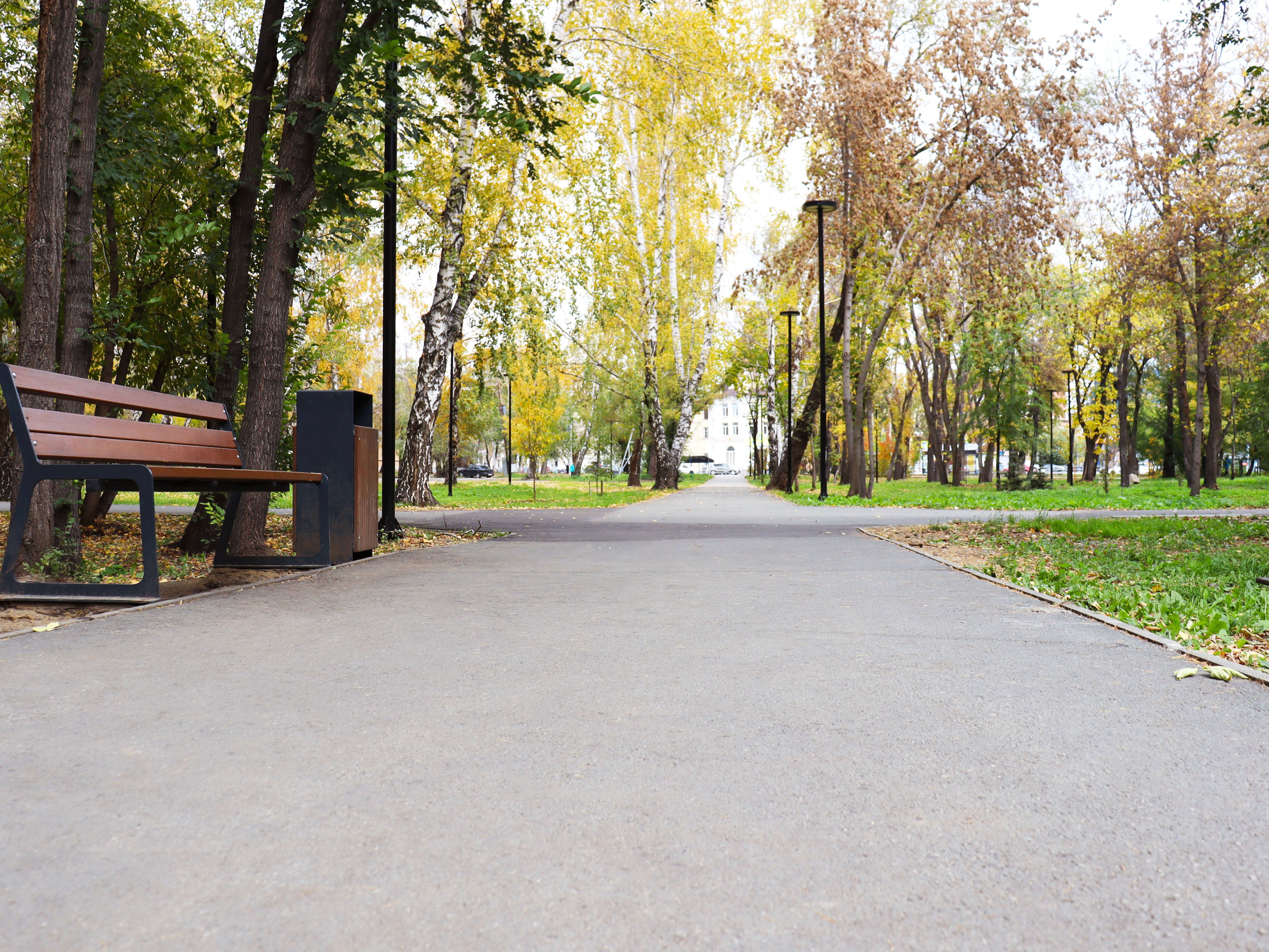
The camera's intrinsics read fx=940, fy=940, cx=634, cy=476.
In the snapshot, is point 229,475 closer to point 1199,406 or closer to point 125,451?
point 125,451

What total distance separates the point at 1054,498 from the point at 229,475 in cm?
2332

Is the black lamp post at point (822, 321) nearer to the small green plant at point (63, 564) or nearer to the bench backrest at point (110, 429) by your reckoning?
the bench backrest at point (110, 429)

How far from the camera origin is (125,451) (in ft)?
21.4

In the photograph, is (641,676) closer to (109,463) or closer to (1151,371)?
(109,463)

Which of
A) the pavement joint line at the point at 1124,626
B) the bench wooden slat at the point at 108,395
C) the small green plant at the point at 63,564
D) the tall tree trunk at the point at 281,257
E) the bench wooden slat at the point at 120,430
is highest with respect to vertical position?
the tall tree trunk at the point at 281,257

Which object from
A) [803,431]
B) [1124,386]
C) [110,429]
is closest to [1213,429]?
[1124,386]

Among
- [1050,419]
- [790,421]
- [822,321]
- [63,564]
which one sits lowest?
[63,564]

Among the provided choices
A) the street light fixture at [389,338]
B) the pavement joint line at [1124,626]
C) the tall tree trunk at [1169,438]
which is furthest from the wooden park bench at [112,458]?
the tall tree trunk at [1169,438]

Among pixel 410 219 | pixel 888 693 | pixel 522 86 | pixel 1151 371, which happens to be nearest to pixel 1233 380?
pixel 1151 371

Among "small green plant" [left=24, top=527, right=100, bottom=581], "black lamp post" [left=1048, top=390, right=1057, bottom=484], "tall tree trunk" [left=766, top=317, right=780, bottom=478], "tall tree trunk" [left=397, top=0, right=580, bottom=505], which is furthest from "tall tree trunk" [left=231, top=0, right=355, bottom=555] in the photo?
"black lamp post" [left=1048, top=390, right=1057, bottom=484]

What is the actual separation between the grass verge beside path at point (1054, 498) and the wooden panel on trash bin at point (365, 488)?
1463cm

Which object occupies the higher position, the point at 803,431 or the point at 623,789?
the point at 803,431

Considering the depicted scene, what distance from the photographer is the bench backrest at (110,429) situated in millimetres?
5617

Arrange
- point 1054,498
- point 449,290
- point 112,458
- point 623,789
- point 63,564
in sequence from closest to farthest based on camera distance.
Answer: point 623,789
point 112,458
point 63,564
point 449,290
point 1054,498
